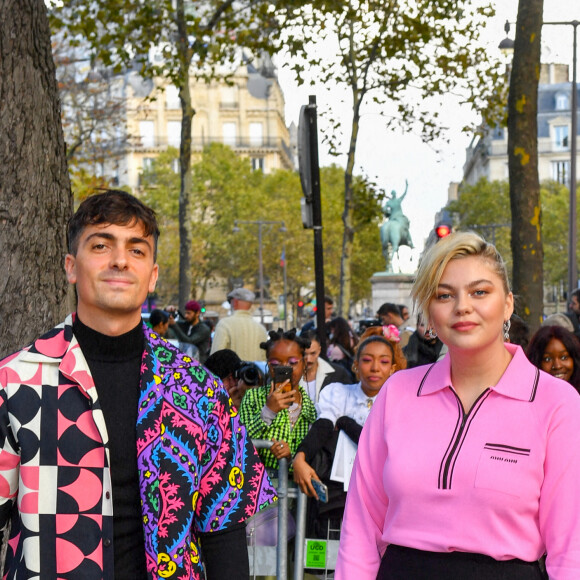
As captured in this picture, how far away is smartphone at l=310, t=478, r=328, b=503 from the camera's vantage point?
191 inches

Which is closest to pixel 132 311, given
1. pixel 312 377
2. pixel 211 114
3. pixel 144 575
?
pixel 144 575

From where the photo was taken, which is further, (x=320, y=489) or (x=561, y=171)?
(x=561, y=171)

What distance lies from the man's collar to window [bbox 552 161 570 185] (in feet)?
301

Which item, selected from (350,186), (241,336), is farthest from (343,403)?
(350,186)

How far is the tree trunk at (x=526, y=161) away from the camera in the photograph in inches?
395

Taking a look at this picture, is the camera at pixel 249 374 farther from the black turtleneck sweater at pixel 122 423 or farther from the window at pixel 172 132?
the window at pixel 172 132

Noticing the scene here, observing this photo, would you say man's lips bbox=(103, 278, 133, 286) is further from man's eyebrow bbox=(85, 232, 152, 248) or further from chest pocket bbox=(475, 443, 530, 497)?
chest pocket bbox=(475, 443, 530, 497)

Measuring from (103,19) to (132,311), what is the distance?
15803 mm

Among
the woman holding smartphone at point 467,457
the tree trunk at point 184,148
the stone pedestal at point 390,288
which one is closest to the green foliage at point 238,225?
the stone pedestal at point 390,288

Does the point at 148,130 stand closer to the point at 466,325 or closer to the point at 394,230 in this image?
the point at 394,230

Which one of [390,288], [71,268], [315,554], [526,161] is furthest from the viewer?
[390,288]

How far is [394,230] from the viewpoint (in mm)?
35281

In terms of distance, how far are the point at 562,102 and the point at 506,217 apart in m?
28.9

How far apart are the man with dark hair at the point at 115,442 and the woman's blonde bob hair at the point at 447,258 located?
0.64 metres
